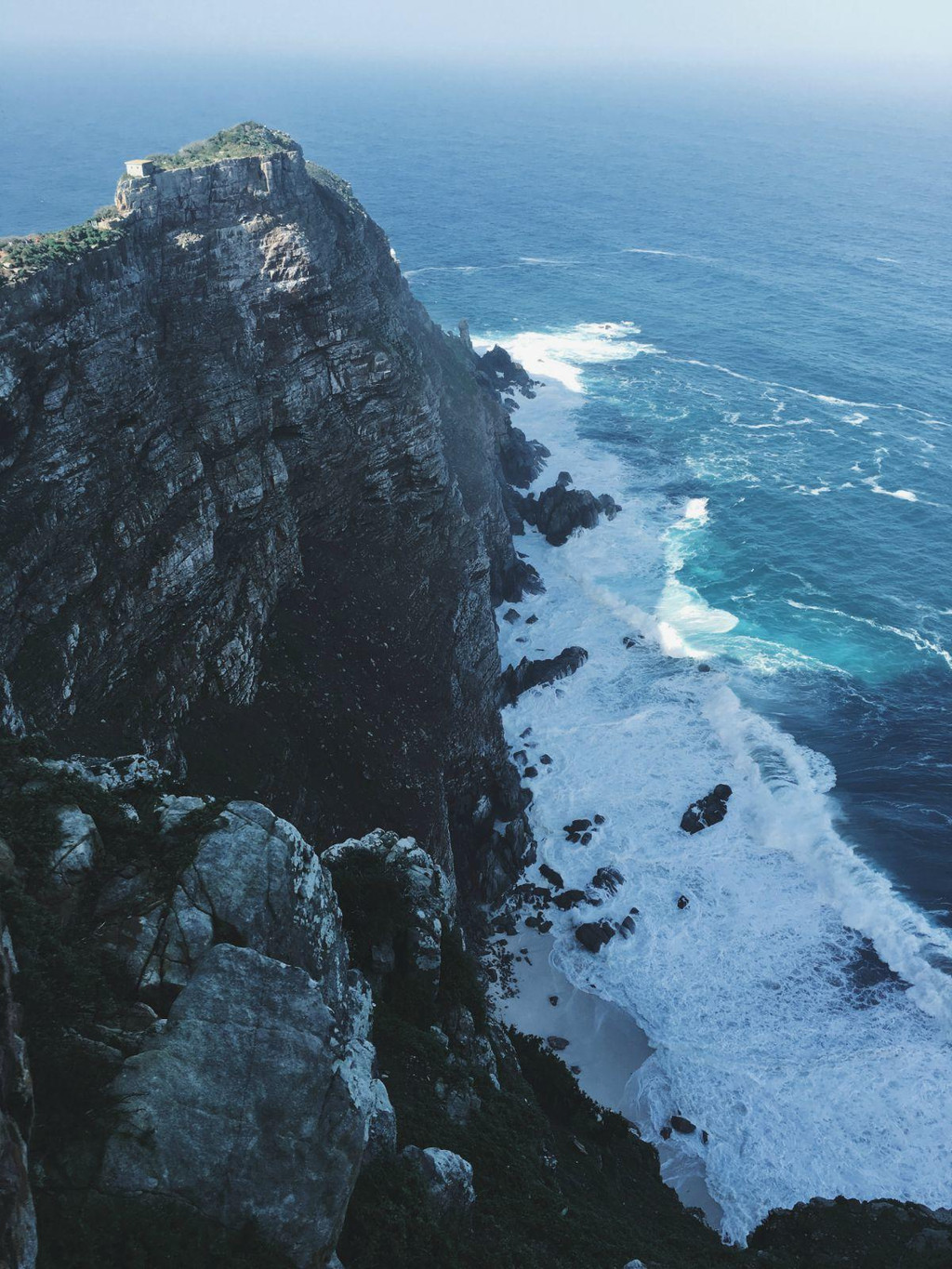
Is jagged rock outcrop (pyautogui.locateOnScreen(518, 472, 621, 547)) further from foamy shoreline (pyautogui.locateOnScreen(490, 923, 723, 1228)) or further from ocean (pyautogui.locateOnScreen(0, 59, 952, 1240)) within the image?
foamy shoreline (pyautogui.locateOnScreen(490, 923, 723, 1228))

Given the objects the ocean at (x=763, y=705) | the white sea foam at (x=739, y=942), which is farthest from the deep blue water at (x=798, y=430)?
the white sea foam at (x=739, y=942)

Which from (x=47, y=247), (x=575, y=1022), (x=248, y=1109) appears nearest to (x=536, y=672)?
(x=575, y=1022)

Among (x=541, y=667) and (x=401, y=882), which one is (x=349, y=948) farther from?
(x=541, y=667)

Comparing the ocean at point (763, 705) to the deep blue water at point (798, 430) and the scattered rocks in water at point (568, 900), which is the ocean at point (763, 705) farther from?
the scattered rocks in water at point (568, 900)

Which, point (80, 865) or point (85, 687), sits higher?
point (80, 865)

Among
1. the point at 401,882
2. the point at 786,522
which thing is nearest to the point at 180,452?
the point at 401,882

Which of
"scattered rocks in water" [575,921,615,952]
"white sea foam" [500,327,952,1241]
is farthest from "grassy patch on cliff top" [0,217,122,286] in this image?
"scattered rocks in water" [575,921,615,952]

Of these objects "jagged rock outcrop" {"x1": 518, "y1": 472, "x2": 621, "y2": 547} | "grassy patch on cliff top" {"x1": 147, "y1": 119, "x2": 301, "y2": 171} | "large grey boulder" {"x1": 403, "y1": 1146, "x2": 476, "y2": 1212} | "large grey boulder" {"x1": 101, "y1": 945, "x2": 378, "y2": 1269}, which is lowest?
"jagged rock outcrop" {"x1": 518, "y1": 472, "x2": 621, "y2": 547}
